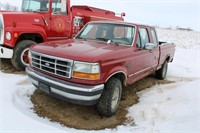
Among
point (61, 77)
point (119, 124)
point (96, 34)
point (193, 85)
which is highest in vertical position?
point (96, 34)

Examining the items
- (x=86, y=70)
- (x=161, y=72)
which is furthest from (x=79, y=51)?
(x=161, y=72)

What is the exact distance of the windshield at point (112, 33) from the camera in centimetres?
510

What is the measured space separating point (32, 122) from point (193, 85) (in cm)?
397

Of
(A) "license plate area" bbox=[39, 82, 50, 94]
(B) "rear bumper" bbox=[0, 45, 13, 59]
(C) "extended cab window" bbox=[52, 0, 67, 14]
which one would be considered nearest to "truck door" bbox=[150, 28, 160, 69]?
(C) "extended cab window" bbox=[52, 0, 67, 14]

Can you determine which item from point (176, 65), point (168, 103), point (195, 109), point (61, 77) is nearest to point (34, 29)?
point (61, 77)

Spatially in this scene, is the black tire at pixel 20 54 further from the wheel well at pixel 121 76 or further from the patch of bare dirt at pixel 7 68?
the wheel well at pixel 121 76

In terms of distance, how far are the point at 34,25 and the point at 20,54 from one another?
1.03m

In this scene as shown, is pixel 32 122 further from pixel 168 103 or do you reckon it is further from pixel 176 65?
pixel 176 65

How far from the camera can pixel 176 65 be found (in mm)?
10016

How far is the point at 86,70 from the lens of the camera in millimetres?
3734

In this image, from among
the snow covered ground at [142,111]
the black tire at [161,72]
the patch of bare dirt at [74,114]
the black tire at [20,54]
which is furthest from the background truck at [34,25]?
the black tire at [161,72]

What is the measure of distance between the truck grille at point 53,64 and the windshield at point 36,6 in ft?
11.1

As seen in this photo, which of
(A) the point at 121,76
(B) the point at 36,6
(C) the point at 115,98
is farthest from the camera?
(B) the point at 36,6

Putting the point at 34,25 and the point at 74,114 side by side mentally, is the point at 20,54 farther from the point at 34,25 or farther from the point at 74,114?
the point at 74,114
